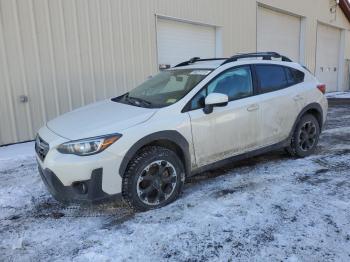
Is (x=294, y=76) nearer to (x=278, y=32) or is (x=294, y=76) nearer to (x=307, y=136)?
(x=307, y=136)

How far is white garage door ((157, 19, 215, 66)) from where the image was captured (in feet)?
30.4

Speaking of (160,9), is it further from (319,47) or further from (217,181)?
(319,47)

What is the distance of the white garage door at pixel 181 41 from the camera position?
926 cm

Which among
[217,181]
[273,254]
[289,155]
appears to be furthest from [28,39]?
[273,254]

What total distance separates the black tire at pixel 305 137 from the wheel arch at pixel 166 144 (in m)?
2.18

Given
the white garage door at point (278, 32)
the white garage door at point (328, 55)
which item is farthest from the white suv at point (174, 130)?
the white garage door at point (328, 55)

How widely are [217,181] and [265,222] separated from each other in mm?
1195

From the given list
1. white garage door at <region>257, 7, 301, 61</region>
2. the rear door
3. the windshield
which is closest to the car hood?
the windshield

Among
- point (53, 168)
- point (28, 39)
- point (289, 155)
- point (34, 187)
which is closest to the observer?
point (53, 168)

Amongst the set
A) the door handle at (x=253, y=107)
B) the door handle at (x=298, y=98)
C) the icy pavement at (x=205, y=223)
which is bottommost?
the icy pavement at (x=205, y=223)

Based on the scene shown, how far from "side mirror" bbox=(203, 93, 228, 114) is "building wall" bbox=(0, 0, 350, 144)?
442cm

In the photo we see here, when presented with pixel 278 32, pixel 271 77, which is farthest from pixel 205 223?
pixel 278 32

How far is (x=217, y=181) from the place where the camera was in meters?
4.27

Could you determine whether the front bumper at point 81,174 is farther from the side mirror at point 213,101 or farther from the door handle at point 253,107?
the door handle at point 253,107
